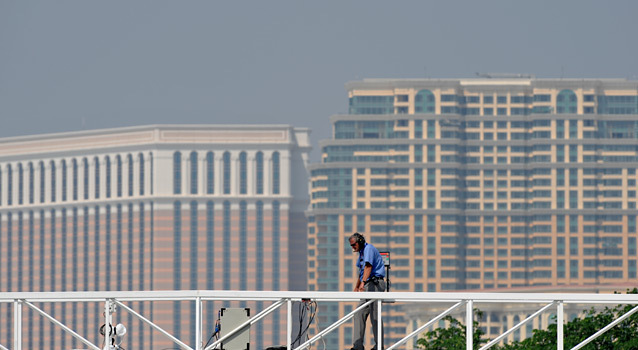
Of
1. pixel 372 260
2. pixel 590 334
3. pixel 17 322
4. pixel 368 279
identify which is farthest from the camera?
pixel 590 334

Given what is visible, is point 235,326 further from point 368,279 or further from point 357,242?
point 357,242

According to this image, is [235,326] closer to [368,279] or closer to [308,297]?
[308,297]

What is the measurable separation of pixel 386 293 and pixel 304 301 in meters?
1.91

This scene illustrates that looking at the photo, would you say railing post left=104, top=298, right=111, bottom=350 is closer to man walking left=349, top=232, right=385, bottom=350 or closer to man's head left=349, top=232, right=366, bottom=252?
man walking left=349, top=232, right=385, bottom=350

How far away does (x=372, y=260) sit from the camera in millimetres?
24062

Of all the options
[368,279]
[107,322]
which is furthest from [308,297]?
[107,322]

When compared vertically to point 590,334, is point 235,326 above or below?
above

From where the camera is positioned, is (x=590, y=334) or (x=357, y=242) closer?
(x=357, y=242)

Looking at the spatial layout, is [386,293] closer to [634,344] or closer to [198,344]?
[198,344]

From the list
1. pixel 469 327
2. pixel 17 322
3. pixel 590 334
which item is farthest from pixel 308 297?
pixel 590 334

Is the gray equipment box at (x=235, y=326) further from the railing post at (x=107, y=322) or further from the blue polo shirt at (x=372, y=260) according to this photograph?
the blue polo shirt at (x=372, y=260)

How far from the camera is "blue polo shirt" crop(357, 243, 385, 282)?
2397cm

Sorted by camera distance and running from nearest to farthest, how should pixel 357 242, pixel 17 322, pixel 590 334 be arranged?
pixel 357 242 < pixel 17 322 < pixel 590 334

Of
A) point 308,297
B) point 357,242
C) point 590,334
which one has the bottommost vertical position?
point 590,334
